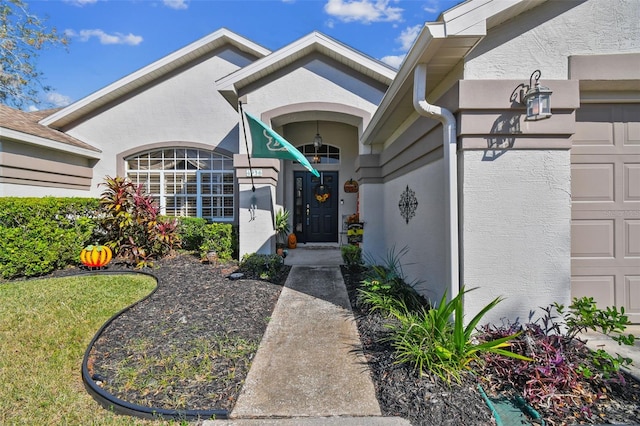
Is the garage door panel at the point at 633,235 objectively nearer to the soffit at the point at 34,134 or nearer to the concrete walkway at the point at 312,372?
the concrete walkway at the point at 312,372

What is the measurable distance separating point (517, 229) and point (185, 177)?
32.3ft

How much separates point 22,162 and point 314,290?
840cm

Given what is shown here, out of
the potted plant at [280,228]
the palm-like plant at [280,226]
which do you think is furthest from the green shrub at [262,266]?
Result: the palm-like plant at [280,226]

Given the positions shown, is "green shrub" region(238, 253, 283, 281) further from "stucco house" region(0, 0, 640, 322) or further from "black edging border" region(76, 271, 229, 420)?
"black edging border" region(76, 271, 229, 420)

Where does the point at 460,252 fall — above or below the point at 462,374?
above

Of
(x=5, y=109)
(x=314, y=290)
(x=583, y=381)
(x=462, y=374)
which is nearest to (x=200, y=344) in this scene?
(x=314, y=290)

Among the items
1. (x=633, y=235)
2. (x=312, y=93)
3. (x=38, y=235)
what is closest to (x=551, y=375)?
(x=633, y=235)

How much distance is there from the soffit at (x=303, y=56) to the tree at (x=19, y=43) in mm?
11506

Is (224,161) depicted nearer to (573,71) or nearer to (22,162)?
(22,162)

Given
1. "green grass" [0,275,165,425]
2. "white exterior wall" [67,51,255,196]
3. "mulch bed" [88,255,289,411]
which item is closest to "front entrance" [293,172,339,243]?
"white exterior wall" [67,51,255,196]

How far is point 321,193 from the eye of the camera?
10.2m

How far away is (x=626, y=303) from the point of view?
363 cm

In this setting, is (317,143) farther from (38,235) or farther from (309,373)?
(309,373)

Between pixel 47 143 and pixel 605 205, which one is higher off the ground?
pixel 47 143
